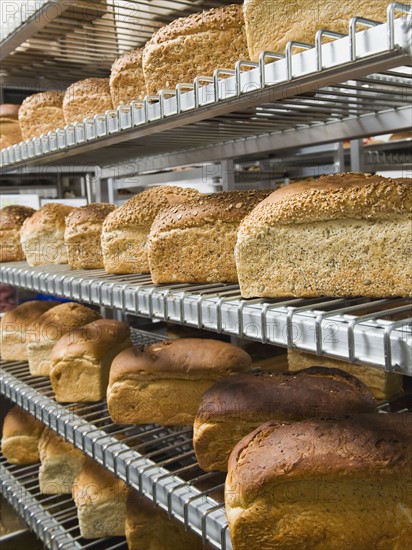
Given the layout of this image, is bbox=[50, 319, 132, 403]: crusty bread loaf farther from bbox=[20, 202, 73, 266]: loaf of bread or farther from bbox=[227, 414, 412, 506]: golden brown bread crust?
bbox=[227, 414, 412, 506]: golden brown bread crust

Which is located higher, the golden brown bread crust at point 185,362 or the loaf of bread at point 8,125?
the loaf of bread at point 8,125

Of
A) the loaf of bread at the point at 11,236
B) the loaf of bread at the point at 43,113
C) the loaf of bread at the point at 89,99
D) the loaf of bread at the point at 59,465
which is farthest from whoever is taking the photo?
the loaf of bread at the point at 11,236

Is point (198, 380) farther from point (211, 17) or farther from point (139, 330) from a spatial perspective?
point (139, 330)

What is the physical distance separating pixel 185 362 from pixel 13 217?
1.24 meters

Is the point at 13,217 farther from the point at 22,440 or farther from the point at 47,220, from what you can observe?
the point at 22,440

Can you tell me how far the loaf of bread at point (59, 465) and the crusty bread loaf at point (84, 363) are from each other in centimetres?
20

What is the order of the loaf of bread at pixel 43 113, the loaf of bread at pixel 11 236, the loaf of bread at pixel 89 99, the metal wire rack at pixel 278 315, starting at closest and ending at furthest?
the metal wire rack at pixel 278 315 < the loaf of bread at pixel 89 99 < the loaf of bread at pixel 43 113 < the loaf of bread at pixel 11 236

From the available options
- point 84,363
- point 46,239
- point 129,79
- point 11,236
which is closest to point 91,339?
point 84,363

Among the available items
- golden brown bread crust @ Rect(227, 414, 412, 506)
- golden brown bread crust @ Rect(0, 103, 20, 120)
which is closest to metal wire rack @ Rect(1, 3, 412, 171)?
golden brown bread crust @ Rect(0, 103, 20, 120)

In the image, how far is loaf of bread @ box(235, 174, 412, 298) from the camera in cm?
97

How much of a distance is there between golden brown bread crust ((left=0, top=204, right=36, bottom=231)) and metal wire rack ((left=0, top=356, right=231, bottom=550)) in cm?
59

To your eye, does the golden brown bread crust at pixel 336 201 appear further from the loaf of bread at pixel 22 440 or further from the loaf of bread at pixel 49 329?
the loaf of bread at pixel 22 440

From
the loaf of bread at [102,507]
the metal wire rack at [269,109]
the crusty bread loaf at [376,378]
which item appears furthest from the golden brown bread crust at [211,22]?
the loaf of bread at [102,507]

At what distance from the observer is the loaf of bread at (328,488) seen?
0.93 metres
